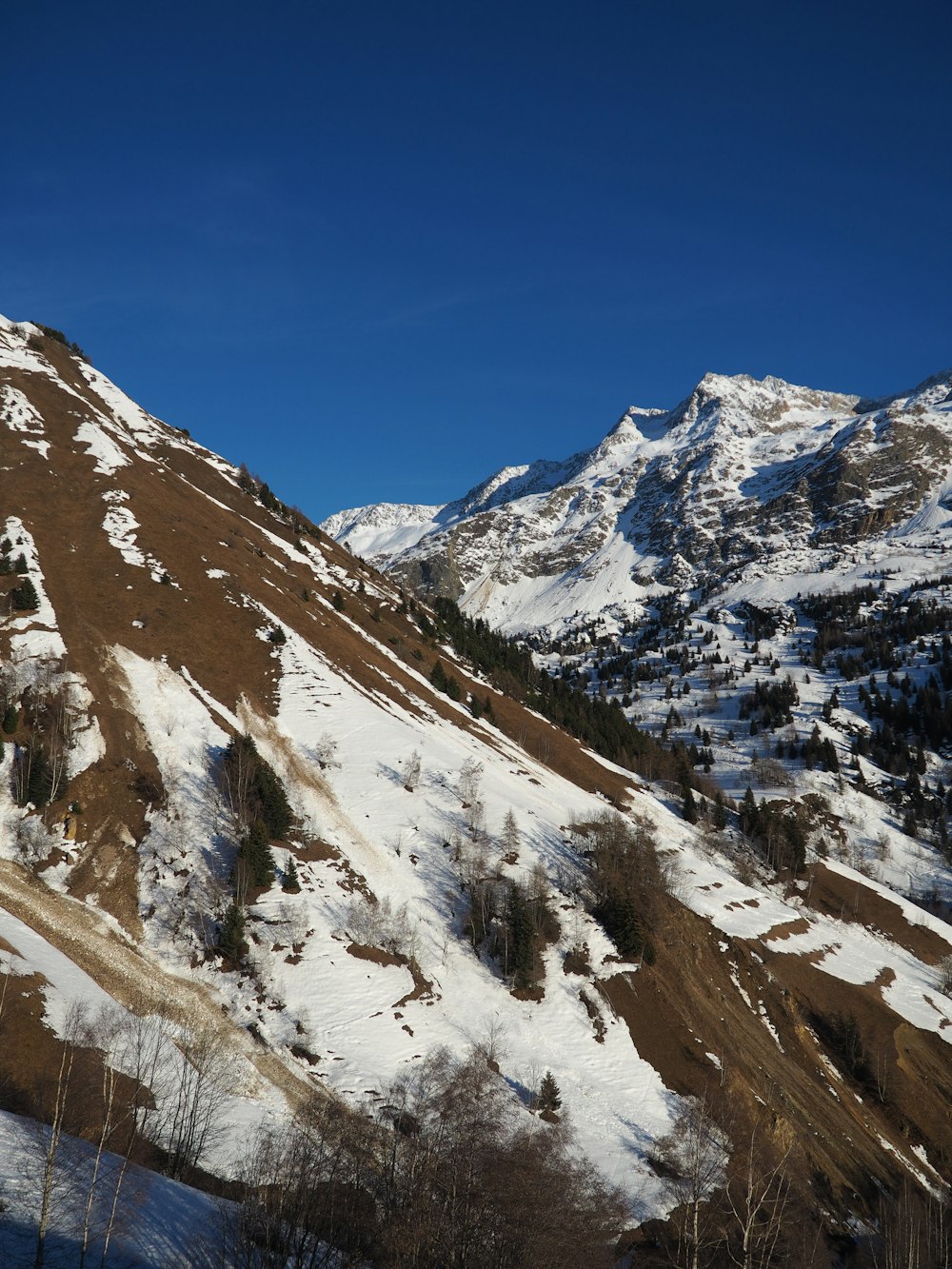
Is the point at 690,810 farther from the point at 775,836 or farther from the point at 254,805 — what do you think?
the point at 254,805

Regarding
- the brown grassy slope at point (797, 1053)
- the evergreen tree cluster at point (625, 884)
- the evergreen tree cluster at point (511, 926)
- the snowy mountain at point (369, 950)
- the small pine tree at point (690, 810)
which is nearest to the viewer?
the snowy mountain at point (369, 950)

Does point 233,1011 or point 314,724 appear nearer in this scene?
point 233,1011

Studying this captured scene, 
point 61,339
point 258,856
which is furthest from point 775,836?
point 61,339

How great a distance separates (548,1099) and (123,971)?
105 feet

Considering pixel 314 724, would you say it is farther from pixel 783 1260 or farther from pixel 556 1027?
pixel 783 1260

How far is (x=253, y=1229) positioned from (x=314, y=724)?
56731 mm

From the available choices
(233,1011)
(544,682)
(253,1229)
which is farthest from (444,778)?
(544,682)

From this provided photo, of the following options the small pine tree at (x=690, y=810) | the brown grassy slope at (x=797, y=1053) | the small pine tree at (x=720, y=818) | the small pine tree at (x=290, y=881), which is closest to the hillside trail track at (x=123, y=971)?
the small pine tree at (x=290, y=881)

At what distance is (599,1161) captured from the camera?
44312mm

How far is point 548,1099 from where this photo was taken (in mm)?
47812

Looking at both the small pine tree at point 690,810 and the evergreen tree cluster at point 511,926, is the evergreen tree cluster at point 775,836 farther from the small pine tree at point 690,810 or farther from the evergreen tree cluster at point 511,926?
the evergreen tree cluster at point 511,926

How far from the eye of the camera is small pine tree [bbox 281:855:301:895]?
Answer: 5847cm

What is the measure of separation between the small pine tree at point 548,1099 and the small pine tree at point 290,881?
83.5 ft

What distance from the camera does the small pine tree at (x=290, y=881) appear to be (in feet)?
192
